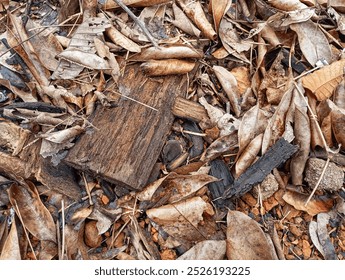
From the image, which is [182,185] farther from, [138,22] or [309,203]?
[138,22]

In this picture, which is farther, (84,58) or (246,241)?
(84,58)

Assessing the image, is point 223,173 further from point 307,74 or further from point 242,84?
point 307,74

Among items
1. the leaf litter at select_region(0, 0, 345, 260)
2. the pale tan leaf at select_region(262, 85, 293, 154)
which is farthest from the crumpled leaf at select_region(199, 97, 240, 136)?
the pale tan leaf at select_region(262, 85, 293, 154)

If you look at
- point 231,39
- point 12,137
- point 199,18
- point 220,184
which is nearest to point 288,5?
point 231,39

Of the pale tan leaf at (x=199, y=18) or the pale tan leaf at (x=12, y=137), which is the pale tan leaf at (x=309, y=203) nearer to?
the pale tan leaf at (x=199, y=18)
